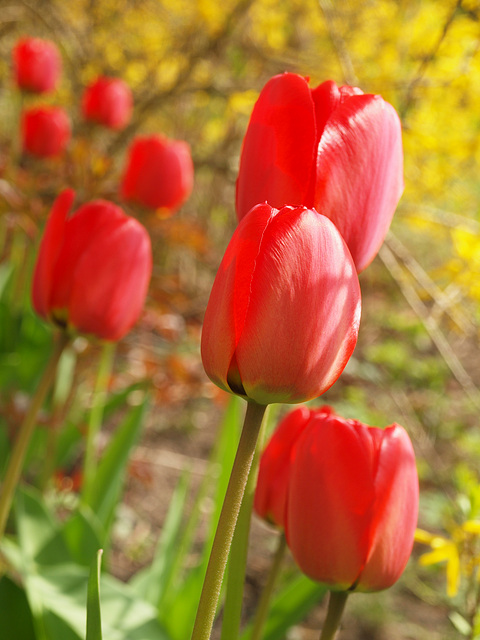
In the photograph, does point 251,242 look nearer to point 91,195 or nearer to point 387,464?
point 387,464

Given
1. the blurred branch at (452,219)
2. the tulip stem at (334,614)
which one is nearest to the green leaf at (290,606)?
the tulip stem at (334,614)

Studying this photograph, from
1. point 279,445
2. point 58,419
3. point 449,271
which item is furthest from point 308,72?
point 279,445

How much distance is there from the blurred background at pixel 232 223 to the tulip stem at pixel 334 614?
0.67 ft

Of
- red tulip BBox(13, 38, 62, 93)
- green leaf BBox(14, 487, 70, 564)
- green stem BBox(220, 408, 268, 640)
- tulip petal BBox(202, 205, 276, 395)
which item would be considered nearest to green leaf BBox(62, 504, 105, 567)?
green leaf BBox(14, 487, 70, 564)

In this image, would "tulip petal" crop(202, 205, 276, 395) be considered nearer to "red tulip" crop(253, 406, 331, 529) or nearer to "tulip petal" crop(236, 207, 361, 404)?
"tulip petal" crop(236, 207, 361, 404)

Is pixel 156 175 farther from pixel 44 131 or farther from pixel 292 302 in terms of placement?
pixel 292 302

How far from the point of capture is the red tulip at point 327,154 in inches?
15.4

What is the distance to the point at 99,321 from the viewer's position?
2.37 feet

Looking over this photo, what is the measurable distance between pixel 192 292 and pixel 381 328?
1.34 meters

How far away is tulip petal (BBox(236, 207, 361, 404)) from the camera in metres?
0.35

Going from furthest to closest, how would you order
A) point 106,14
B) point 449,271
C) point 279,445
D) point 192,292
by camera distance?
point 106,14
point 192,292
point 449,271
point 279,445

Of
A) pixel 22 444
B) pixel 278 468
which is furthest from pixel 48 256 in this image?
pixel 278 468

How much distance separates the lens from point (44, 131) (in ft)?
5.84

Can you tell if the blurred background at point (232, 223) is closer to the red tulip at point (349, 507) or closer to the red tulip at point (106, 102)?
the red tulip at point (106, 102)
